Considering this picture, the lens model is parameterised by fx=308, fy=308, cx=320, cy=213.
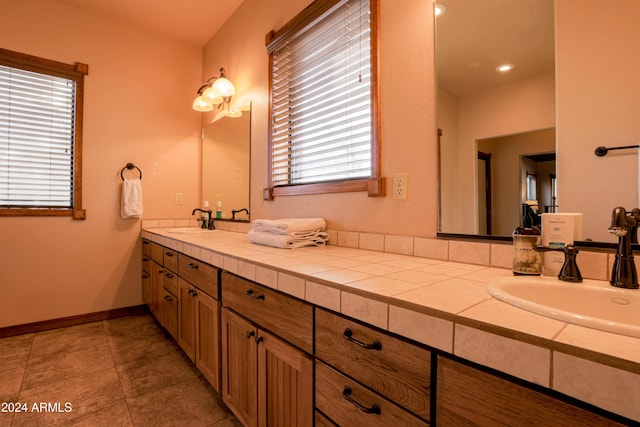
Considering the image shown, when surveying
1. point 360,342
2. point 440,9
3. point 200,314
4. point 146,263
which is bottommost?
point 200,314

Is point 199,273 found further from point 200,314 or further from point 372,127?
point 372,127

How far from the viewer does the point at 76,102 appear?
2.57 metres

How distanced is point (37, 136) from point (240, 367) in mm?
2565

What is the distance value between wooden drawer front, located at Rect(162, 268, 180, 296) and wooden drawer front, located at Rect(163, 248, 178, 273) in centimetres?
3

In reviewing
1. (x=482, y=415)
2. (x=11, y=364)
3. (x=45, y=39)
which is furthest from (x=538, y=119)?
(x=45, y=39)

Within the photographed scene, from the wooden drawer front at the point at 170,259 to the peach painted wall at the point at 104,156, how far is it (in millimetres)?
900

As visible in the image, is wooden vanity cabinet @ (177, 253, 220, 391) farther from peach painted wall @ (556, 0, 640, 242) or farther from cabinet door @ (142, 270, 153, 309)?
peach painted wall @ (556, 0, 640, 242)

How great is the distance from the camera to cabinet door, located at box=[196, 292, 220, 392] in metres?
1.46

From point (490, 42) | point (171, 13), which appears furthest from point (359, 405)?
point (171, 13)

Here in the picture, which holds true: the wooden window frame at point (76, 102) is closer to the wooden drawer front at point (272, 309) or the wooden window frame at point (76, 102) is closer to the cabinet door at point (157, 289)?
the cabinet door at point (157, 289)

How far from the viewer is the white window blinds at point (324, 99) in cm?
159

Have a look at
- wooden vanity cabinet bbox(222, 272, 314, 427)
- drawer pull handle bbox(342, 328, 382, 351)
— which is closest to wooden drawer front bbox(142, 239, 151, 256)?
wooden vanity cabinet bbox(222, 272, 314, 427)

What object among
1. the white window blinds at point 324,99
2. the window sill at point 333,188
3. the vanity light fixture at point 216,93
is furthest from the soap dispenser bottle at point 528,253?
the vanity light fixture at point 216,93

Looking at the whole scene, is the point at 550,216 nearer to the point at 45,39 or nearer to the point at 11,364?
the point at 11,364
